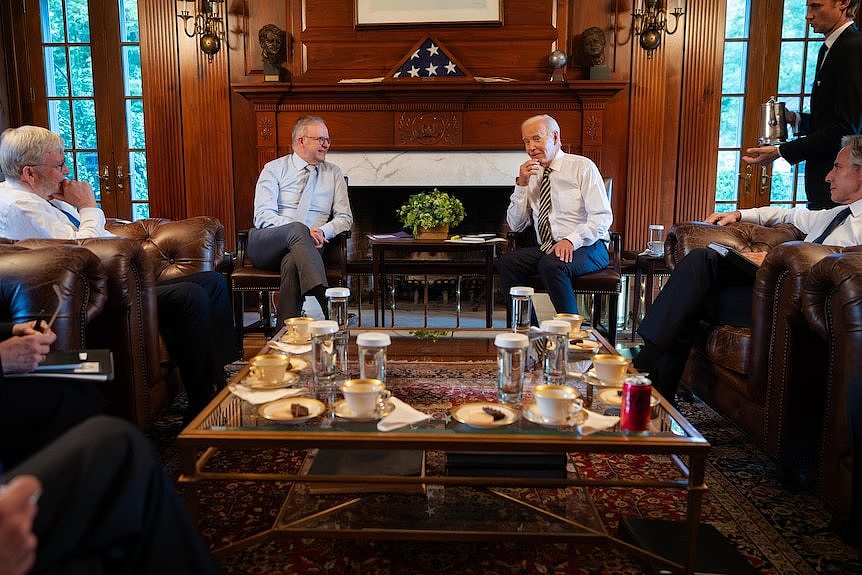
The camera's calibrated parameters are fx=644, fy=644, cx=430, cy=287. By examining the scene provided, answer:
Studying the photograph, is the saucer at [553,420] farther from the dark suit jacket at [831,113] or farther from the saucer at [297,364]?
the dark suit jacket at [831,113]

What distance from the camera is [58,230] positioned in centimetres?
235

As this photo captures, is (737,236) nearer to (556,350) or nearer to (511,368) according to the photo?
(556,350)

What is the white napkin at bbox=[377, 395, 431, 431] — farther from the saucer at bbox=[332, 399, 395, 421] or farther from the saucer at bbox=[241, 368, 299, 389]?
the saucer at bbox=[241, 368, 299, 389]

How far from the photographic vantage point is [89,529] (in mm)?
841

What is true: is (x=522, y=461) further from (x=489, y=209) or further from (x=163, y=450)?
(x=489, y=209)

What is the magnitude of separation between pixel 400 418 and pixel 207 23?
4091 mm

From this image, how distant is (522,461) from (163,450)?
1309 millimetres

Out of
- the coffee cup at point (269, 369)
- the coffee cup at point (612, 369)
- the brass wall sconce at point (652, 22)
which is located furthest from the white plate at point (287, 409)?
the brass wall sconce at point (652, 22)

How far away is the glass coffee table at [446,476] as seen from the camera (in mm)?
1307

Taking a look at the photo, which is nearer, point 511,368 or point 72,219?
point 511,368

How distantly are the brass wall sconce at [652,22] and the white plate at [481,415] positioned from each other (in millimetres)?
3699

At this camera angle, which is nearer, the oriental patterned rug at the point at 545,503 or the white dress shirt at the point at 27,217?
the oriental patterned rug at the point at 545,503

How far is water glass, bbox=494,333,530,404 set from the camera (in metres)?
1.58

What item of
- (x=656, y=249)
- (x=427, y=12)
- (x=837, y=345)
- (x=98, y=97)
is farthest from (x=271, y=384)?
(x=98, y=97)
